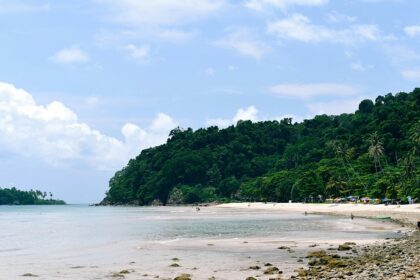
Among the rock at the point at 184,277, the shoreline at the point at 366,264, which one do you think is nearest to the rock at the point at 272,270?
the shoreline at the point at 366,264

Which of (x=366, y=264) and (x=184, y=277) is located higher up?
(x=366, y=264)

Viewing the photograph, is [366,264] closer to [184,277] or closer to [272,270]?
[272,270]

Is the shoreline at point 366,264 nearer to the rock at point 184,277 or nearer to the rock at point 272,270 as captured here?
the rock at point 272,270

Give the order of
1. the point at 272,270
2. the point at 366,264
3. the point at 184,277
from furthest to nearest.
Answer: the point at 272,270, the point at 184,277, the point at 366,264

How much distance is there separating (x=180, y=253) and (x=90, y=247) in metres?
10.8

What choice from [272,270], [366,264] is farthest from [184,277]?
[366,264]

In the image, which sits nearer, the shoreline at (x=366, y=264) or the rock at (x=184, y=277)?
the shoreline at (x=366, y=264)

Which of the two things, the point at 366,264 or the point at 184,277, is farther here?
the point at 184,277

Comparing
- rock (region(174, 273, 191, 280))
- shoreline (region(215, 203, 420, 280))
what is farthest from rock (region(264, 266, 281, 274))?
rock (region(174, 273, 191, 280))

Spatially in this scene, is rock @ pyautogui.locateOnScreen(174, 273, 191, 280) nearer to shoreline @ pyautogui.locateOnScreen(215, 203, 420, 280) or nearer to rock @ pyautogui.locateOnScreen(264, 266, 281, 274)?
rock @ pyautogui.locateOnScreen(264, 266, 281, 274)

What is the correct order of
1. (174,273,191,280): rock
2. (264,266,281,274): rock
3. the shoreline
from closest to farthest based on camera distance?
1. the shoreline
2. (174,273,191,280): rock
3. (264,266,281,274): rock

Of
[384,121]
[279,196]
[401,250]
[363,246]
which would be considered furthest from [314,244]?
[384,121]

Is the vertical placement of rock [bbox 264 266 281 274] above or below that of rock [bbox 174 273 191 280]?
above

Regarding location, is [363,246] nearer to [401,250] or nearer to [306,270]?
[401,250]
